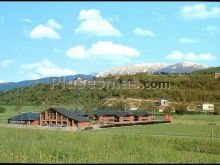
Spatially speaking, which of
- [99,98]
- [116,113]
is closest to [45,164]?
[116,113]

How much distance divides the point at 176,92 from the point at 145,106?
1515 centimetres

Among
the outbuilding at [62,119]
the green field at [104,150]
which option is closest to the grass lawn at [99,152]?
the green field at [104,150]

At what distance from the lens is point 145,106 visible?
98.9m

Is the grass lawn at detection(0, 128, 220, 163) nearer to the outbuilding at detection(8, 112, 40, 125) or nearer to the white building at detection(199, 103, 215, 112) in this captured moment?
the outbuilding at detection(8, 112, 40, 125)

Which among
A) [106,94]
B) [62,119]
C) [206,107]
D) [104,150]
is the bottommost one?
[62,119]

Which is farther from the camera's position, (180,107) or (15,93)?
(15,93)

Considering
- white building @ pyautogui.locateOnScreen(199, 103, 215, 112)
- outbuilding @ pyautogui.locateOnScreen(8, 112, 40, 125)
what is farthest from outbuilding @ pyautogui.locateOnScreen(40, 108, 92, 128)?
white building @ pyautogui.locateOnScreen(199, 103, 215, 112)

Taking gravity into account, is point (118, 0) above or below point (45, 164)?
above

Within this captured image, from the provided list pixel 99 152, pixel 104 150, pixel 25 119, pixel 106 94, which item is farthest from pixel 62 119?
pixel 106 94

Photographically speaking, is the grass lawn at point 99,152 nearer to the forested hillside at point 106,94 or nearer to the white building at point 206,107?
the white building at point 206,107

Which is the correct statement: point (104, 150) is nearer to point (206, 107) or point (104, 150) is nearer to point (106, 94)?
point (206, 107)

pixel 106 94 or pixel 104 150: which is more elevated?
pixel 106 94

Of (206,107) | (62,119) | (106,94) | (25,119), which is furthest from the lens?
(106,94)

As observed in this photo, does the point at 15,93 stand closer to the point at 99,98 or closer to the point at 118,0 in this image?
the point at 99,98
